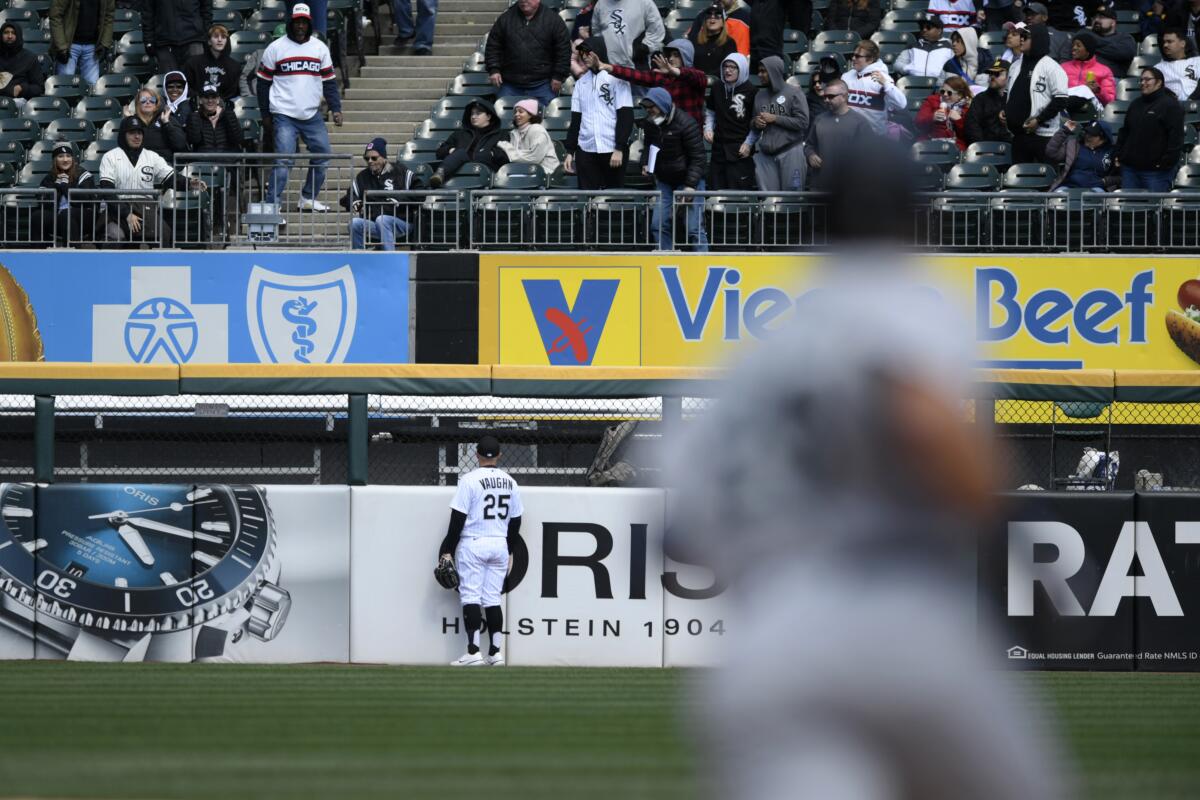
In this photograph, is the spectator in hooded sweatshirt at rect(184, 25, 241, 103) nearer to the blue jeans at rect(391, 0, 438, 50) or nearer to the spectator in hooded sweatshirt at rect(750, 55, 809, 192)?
the blue jeans at rect(391, 0, 438, 50)

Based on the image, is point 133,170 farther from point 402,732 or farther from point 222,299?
point 402,732

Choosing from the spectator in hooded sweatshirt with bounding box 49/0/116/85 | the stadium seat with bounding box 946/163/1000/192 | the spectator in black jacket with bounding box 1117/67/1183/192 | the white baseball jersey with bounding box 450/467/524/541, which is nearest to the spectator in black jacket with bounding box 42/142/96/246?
the spectator in hooded sweatshirt with bounding box 49/0/116/85

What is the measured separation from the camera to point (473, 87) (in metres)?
22.1

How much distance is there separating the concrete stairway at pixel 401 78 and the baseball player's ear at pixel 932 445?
59.0 feet

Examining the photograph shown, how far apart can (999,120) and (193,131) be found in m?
9.11

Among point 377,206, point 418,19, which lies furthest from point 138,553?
point 418,19

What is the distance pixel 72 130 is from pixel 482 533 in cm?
1060

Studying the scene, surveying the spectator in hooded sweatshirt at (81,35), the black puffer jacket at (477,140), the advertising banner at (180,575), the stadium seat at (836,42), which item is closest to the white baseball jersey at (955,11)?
the stadium seat at (836,42)

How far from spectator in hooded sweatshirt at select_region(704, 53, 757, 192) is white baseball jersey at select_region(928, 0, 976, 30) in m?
3.13

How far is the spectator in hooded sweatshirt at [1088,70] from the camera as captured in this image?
1945cm

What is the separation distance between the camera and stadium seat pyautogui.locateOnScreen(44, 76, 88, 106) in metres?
22.9

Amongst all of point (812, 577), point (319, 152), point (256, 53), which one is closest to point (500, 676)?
point (319, 152)

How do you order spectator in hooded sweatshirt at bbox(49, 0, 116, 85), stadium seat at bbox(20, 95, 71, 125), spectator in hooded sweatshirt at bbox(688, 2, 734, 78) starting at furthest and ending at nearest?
spectator in hooded sweatshirt at bbox(49, 0, 116, 85) < stadium seat at bbox(20, 95, 71, 125) < spectator in hooded sweatshirt at bbox(688, 2, 734, 78)

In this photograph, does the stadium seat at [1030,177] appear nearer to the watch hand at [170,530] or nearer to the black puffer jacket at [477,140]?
the black puffer jacket at [477,140]
